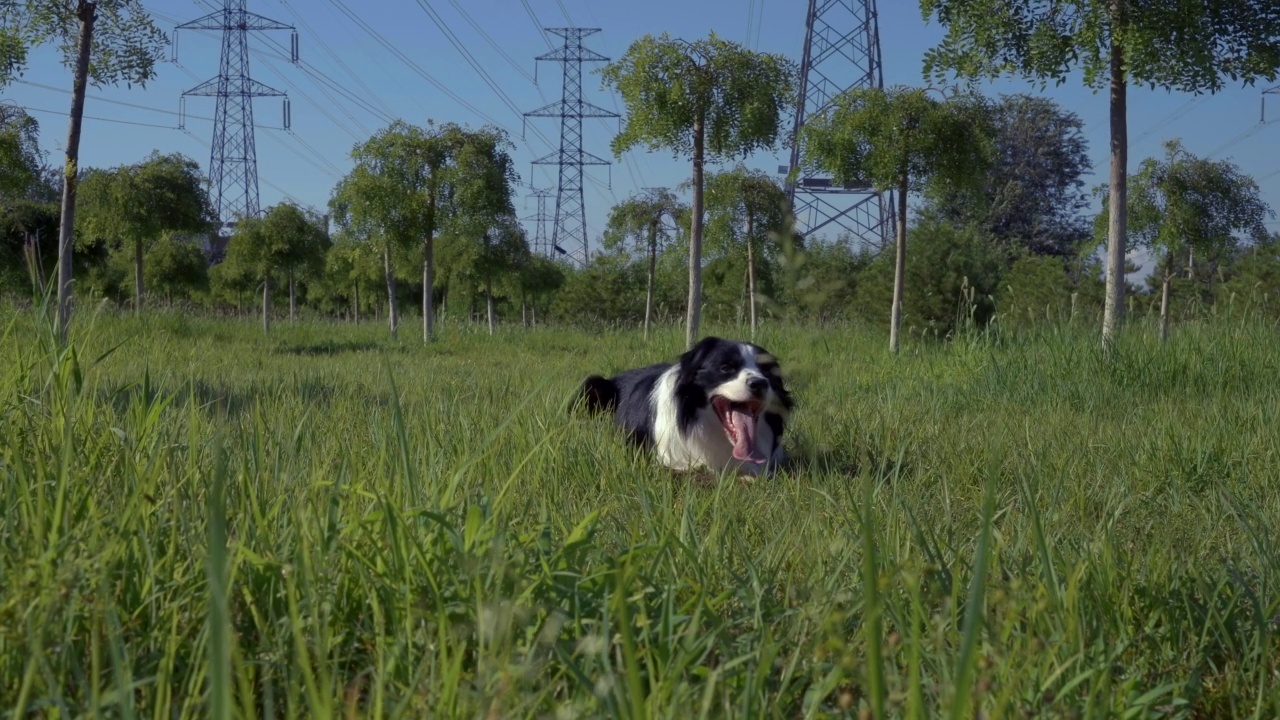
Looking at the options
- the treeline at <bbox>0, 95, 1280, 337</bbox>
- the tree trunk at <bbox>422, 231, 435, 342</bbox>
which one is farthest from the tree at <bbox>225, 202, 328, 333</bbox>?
the tree trunk at <bbox>422, 231, 435, 342</bbox>

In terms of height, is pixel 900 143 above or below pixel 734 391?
above

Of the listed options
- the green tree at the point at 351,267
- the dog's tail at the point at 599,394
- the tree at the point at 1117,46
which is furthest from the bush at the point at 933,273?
the green tree at the point at 351,267

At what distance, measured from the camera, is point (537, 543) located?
70.7 inches

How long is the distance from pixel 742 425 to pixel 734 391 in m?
0.18

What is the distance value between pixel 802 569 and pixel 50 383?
6.39 feet

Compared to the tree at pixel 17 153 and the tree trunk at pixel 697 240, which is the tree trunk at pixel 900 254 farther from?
the tree at pixel 17 153

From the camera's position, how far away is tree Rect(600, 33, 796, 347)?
12.6 metres

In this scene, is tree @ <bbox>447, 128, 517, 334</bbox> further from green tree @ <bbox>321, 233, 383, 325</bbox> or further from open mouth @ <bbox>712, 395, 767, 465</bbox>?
open mouth @ <bbox>712, 395, 767, 465</bbox>

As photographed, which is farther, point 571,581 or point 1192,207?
point 1192,207

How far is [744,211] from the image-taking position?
18.1 metres

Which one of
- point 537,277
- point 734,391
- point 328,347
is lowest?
point 328,347

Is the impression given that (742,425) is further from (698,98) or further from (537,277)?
(537,277)

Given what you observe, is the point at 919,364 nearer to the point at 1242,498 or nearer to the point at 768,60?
the point at 1242,498

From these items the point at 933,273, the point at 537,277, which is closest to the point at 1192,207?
the point at 933,273
